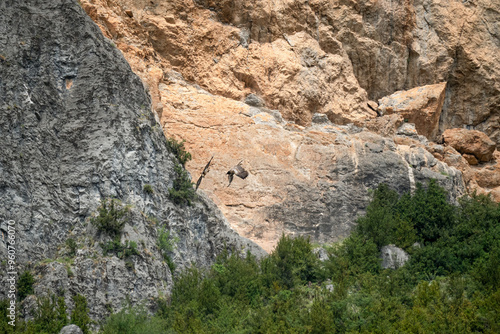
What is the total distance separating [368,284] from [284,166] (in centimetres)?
810

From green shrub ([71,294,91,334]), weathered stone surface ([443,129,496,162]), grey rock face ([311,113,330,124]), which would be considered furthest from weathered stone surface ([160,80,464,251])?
green shrub ([71,294,91,334])

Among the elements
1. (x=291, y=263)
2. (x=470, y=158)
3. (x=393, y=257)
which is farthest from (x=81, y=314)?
(x=470, y=158)

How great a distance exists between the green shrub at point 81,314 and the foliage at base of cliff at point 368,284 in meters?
0.58

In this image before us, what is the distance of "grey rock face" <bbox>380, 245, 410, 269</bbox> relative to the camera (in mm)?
25656

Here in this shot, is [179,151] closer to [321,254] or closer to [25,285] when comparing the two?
[321,254]

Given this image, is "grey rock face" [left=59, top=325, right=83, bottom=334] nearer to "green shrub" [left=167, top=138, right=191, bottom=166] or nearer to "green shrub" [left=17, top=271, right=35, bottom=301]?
"green shrub" [left=17, top=271, right=35, bottom=301]

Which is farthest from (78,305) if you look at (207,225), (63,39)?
(63,39)

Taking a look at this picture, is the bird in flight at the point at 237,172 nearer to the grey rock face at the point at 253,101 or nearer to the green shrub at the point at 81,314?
the grey rock face at the point at 253,101

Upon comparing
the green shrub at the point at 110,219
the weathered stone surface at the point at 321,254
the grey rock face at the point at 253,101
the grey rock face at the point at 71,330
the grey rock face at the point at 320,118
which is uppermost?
the green shrub at the point at 110,219

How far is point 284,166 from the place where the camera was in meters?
29.5

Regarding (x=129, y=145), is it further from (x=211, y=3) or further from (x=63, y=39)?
(x=211, y=3)

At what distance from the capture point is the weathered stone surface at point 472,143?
126ft

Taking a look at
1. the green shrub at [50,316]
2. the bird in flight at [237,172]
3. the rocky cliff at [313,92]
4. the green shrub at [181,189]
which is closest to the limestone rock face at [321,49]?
the rocky cliff at [313,92]

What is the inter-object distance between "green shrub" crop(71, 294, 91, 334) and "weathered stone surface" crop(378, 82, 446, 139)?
2140 centimetres
